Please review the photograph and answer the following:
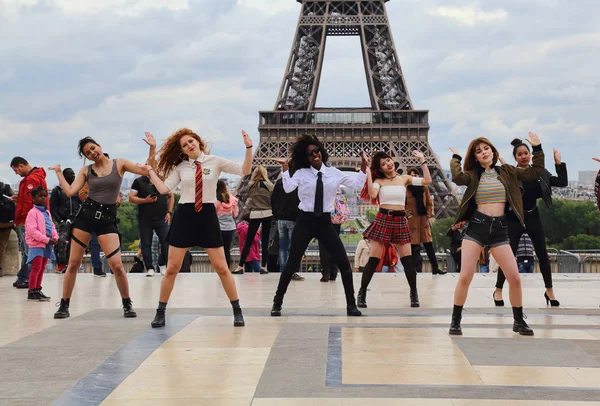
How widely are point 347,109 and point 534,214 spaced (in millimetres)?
51622

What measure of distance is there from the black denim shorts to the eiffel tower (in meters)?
49.1

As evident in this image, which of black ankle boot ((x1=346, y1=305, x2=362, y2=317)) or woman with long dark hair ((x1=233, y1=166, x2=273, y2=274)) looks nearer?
black ankle boot ((x1=346, y1=305, x2=362, y2=317))

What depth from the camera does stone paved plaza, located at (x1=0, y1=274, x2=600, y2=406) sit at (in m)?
5.72

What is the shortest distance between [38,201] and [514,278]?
6.83 metres

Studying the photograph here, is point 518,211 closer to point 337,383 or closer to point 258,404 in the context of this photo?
point 337,383

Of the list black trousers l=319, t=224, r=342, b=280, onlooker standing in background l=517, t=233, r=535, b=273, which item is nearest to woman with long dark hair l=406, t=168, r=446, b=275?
onlooker standing in background l=517, t=233, r=535, b=273

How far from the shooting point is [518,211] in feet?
27.5

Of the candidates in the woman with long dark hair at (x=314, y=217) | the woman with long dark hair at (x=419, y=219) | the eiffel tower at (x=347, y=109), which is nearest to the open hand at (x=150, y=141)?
the woman with long dark hair at (x=314, y=217)

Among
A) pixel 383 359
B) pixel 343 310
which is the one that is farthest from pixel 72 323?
pixel 383 359

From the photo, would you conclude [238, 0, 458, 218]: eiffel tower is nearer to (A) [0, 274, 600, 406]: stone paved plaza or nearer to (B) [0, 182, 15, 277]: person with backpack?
(B) [0, 182, 15, 277]: person with backpack

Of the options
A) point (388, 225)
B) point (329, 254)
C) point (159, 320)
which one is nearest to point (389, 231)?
point (388, 225)

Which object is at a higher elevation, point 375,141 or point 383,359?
point 375,141

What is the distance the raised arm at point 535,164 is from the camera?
8.57 meters

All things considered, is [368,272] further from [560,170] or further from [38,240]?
[38,240]
